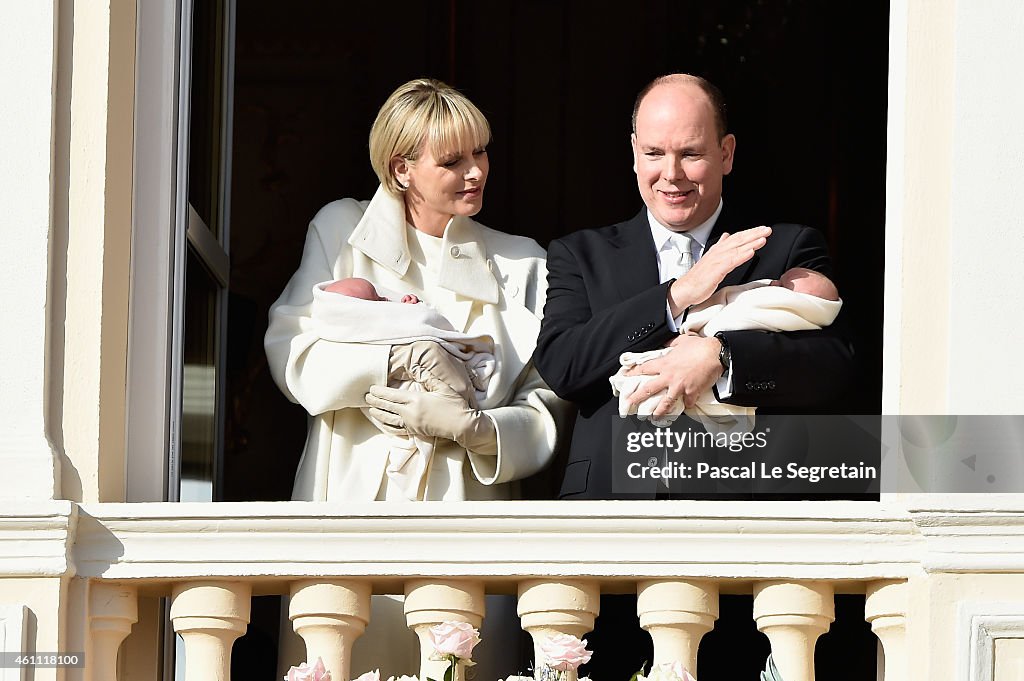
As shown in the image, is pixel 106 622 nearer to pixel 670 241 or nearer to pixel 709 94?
pixel 670 241

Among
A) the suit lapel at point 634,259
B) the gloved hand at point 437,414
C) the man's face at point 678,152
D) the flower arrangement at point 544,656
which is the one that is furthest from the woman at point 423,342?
the flower arrangement at point 544,656

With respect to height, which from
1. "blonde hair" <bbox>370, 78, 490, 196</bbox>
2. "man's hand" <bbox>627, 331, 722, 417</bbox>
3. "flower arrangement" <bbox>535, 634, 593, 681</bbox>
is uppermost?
"blonde hair" <bbox>370, 78, 490, 196</bbox>

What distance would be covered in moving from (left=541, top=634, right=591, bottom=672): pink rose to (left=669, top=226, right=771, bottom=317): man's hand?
105cm

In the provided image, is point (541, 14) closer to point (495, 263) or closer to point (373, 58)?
point (373, 58)

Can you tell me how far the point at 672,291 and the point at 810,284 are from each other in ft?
0.97

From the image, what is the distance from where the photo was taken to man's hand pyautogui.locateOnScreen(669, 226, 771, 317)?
4.52 m

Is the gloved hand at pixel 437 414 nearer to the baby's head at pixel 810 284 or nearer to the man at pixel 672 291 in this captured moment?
the man at pixel 672 291

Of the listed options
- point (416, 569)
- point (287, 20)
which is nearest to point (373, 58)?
point (287, 20)

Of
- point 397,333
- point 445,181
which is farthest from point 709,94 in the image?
point 397,333

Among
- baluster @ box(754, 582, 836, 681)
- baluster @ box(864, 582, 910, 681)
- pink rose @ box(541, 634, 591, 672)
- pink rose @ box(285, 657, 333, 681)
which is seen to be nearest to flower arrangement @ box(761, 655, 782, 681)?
baluster @ box(754, 582, 836, 681)

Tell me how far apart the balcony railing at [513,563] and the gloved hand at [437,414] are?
0.39 metres

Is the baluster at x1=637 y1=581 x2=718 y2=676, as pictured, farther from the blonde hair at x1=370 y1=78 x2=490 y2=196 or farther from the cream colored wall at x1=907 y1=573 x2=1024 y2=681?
the blonde hair at x1=370 y1=78 x2=490 y2=196

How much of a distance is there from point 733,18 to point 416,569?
358 centimetres

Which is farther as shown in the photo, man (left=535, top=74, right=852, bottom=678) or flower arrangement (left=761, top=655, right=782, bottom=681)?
man (left=535, top=74, right=852, bottom=678)
